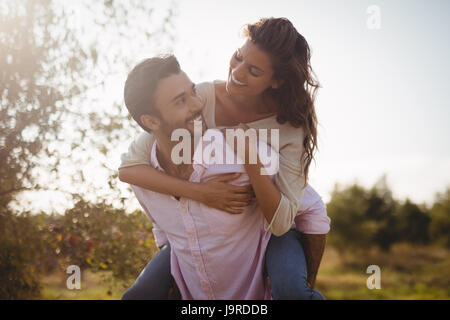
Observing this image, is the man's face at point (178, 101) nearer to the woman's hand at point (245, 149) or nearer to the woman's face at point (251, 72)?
the woman's hand at point (245, 149)

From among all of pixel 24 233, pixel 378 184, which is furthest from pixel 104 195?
pixel 378 184

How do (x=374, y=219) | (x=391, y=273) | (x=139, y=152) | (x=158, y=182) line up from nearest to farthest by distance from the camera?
(x=158, y=182) → (x=139, y=152) → (x=391, y=273) → (x=374, y=219)

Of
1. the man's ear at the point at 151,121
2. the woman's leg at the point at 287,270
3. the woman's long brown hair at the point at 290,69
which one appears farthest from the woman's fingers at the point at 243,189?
the man's ear at the point at 151,121

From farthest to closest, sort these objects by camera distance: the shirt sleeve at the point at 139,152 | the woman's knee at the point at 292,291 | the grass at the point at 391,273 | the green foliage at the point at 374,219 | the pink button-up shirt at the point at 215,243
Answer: the green foliage at the point at 374,219, the grass at the point at 391,273, the shirt sleeve at the point at 139,152, the pink button-up shirt at the point at 215,243, the woman's knee at the point at 292,291

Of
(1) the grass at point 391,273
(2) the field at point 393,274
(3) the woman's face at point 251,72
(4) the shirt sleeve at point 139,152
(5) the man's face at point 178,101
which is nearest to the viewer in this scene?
(5) the man's face at point 178,101

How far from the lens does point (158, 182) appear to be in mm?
2480

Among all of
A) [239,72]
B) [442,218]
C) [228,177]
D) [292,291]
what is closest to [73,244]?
[228,177]

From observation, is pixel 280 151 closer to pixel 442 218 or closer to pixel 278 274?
pixel 278 274

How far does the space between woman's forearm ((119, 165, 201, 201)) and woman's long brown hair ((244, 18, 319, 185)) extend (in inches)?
32.8

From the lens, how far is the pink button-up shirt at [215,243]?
7.75 ft

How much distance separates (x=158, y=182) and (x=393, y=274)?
92.6ft

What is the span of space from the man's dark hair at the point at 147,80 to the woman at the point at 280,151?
286 millimetres

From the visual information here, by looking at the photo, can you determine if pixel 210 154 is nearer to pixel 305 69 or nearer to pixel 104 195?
pixel 305 69

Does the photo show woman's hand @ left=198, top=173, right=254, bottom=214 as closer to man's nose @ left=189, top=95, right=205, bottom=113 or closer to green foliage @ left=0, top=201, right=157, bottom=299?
man's nose @ left=189, top=95, right=205, bottom=113
